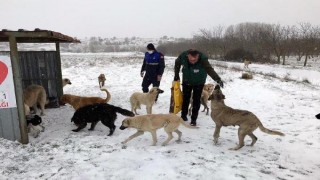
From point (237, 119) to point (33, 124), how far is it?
4510 mm

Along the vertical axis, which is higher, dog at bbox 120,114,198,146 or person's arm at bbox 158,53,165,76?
person's arm at bbox 158,53,165,76

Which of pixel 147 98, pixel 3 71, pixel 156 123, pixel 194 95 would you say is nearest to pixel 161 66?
pixel 147 98

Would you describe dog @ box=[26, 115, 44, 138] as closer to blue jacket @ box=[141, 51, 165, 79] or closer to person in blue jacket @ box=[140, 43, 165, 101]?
person in blue jacket @ box=[140, 43, 165, 101]

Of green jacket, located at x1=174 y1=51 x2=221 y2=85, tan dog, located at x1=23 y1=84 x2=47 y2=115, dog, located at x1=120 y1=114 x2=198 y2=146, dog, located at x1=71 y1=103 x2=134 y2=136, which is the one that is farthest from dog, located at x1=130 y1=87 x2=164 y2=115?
tan dog, located at x1=23 y1=84 x2=47 y2=115

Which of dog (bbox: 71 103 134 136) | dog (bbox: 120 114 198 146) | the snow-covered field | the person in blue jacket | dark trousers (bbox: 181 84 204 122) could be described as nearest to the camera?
the snow-covered field

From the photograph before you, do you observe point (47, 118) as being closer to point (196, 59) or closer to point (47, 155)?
point (47, 155)

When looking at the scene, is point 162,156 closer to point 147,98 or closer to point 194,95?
point 194,95

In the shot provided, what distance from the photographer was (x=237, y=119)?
18.6 ft

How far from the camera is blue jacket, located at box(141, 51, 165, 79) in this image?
942 centimetres

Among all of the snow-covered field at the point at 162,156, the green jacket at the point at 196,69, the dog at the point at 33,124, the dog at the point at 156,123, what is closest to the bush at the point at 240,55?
the snow-covered field at the point at 162,156

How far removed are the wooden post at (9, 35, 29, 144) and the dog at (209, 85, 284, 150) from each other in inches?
158

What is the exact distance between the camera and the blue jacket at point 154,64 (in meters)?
9.42

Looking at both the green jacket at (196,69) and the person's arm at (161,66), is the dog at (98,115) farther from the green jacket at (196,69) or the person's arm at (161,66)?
the person's arm at (161,66)

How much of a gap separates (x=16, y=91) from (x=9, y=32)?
3.91 ft
